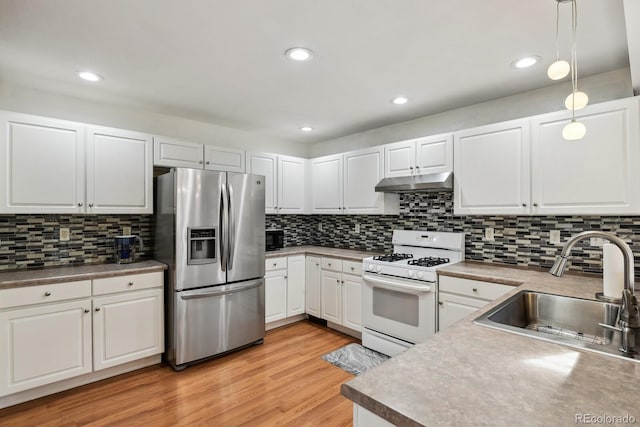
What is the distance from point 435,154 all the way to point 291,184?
1.88 m

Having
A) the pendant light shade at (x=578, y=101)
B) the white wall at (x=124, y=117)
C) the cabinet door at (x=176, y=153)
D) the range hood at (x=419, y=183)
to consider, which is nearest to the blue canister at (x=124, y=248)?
the cabinet door at (x=176, y=153)

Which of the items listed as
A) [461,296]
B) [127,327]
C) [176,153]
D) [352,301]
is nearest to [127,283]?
[127,327]

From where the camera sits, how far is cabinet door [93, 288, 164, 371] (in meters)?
2.54

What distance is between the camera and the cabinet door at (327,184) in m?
3.95

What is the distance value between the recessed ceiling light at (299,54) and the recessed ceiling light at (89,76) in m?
1.51

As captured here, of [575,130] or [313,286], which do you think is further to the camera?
[313,286]

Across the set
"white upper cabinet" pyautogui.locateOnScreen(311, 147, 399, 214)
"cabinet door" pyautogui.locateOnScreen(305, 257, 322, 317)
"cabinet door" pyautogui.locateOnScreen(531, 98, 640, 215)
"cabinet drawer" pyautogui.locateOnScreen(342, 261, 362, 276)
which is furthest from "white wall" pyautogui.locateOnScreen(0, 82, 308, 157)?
"cabinet door" pyautogui.locateOnScreen(531, 98, 640, 215)

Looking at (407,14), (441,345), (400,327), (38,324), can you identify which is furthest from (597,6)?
(38,324)

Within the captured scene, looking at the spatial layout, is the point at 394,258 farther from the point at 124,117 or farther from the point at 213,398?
the point at 124,117

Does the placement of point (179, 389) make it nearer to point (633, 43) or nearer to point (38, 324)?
point (38, 324)

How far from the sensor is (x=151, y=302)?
2795mm

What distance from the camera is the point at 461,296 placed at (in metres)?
2.51

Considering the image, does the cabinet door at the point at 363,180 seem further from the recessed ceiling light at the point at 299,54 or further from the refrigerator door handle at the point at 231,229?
the recessed ceiling light at the point at 299,54

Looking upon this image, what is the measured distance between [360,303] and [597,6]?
112 inches
